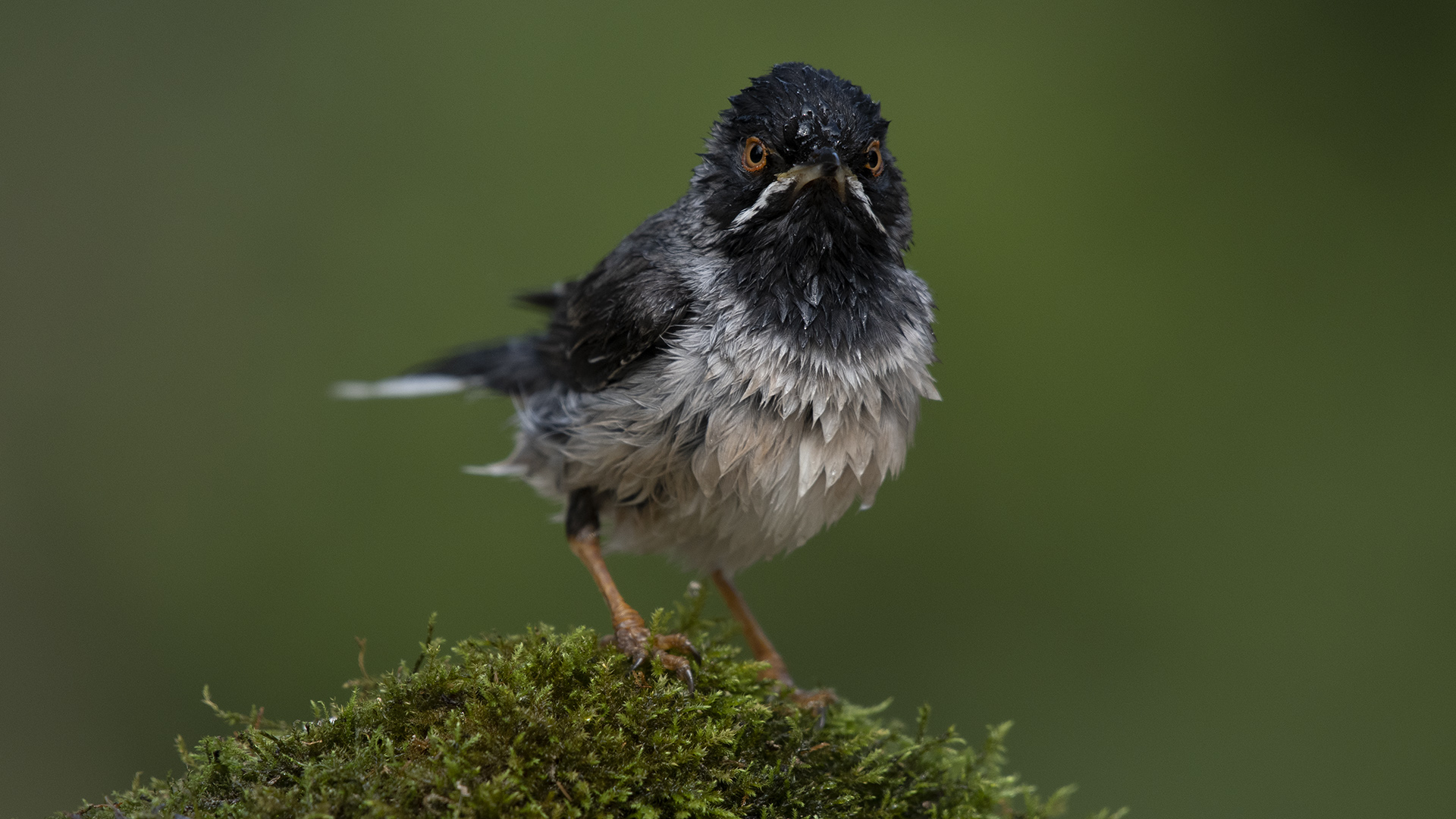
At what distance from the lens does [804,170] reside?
2920 millimetres

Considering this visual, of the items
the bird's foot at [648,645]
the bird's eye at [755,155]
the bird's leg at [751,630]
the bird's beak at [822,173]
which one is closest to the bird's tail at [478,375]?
the bird's leg at [751,630]

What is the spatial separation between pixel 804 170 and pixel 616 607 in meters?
1.49

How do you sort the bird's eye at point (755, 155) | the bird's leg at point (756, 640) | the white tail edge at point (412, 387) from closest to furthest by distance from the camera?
the bird's eye at point (755, 155)
the bird's leg at point (756, 640)
the white tail edge at point (412, 387)

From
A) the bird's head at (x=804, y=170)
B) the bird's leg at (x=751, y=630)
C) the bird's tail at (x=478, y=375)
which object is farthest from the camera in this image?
the bird's tail at (x=478, y=375)

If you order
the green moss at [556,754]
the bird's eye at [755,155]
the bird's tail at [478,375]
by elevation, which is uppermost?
the bird's tail at [478,375]

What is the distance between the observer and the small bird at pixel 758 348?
9.94 feet

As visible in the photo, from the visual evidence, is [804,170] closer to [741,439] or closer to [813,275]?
[813,275]

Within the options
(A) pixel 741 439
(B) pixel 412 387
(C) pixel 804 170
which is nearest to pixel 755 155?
(C) pixel 804 170

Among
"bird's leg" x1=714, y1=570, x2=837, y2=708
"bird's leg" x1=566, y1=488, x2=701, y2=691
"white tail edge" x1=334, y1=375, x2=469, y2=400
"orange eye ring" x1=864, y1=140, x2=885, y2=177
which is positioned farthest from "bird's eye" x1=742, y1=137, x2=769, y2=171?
"white tail edge" x1=334, y1=375, x2=469, y2=400

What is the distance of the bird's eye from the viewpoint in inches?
120

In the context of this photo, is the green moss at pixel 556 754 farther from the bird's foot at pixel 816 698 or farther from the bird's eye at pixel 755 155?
the bird's eye at pixel 755 155

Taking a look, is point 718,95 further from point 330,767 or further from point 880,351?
point 330,767

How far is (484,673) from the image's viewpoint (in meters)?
2.53

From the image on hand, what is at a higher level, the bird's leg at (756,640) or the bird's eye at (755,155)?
the bird's eye at (755,155)
